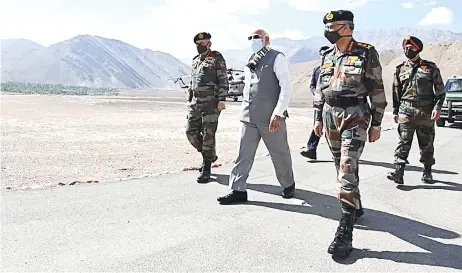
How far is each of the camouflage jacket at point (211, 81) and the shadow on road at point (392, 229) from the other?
1.20m

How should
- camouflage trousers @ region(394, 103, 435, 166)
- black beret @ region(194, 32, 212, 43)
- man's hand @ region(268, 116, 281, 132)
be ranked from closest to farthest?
man's hand @ region(268, 116, 281, 132)
black beret @ region(194, 32, 212, 43)
camouflage trousers @ region(394, 103, 435, 166)

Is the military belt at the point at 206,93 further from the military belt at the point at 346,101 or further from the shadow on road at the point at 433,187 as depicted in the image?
the shadow on road at the point at 433,187

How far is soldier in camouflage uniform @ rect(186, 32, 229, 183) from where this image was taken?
245 inches

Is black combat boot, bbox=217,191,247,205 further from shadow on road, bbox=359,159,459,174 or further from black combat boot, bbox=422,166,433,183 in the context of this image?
shadow on road, bbox=359,159,459,174

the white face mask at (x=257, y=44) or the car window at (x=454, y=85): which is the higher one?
the white face mask at (x=257, y=44)

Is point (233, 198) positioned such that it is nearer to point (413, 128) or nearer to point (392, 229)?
point (392, 229)

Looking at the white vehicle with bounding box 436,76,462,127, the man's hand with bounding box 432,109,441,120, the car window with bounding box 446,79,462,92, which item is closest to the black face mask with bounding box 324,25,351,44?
the man's hand with bounding box 432,109,441,120

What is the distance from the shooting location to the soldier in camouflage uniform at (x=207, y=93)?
6230 mm

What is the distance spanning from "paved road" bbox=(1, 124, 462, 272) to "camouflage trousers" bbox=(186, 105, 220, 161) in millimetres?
481

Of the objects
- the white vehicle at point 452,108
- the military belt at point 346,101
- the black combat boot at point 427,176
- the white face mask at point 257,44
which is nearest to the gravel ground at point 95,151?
the white face mask at point 257,44

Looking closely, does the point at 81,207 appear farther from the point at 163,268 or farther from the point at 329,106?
the point at 329,106

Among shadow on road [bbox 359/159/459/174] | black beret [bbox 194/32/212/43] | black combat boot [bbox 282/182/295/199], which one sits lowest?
shadow on road [bbox 359/159/459/174]

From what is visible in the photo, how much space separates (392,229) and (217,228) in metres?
1.73

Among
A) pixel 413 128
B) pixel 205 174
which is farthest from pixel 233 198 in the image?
pixel 413 128
